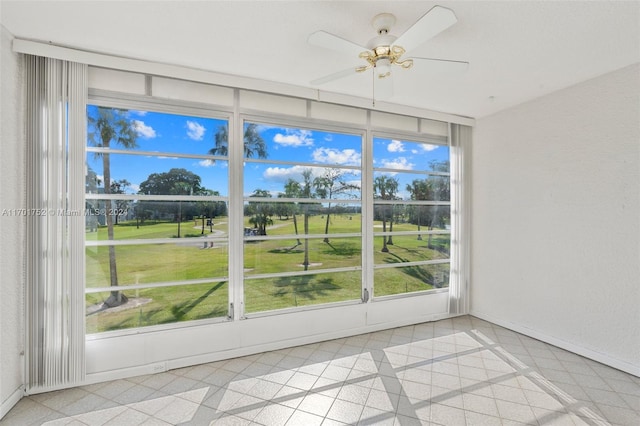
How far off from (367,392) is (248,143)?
2.65 metres

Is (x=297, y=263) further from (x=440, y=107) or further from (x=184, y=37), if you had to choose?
(x=440, y=107)

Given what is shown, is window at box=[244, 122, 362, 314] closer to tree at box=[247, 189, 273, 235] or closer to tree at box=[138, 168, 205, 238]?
tree at box=[247, 189, 273, 235]

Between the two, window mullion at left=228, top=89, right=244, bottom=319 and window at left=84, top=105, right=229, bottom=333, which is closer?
window at left=84, top=105, right=229, bottom=333

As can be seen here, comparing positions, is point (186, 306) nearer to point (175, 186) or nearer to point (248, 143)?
point (175, 186)

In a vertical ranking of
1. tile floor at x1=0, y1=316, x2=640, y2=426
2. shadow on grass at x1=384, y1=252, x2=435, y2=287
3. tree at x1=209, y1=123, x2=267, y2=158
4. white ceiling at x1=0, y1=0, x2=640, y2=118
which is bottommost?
tile floor at x1=0, y1=316, x2=640, y2=426

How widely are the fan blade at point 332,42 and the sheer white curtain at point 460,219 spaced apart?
2773mm

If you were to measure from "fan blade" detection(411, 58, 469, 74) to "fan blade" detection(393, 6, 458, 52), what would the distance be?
0.22 m

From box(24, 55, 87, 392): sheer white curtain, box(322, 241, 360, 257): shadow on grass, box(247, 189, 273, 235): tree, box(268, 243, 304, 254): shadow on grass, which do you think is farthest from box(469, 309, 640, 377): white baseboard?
box(24, 55, 87, 392): sheer white curtain

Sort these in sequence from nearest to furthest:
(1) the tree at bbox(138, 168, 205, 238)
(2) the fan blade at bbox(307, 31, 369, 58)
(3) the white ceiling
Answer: (2) the fan blade at bbox(307, 31, 369, 58)
(3) the white ceiling
(1) the tree at bbox(138, 168, 205, 238)

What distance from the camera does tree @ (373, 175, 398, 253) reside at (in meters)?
3.79

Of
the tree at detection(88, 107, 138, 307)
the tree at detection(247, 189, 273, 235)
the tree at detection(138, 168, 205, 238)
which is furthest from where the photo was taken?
the tree at detection(247, 189, 273, 235)

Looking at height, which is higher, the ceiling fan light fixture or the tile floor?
the ceiling fan light fixture

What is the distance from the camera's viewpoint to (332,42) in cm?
180

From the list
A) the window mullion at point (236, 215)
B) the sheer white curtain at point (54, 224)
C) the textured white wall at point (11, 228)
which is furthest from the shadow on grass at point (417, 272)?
the textured white wall at point (11, 228)
